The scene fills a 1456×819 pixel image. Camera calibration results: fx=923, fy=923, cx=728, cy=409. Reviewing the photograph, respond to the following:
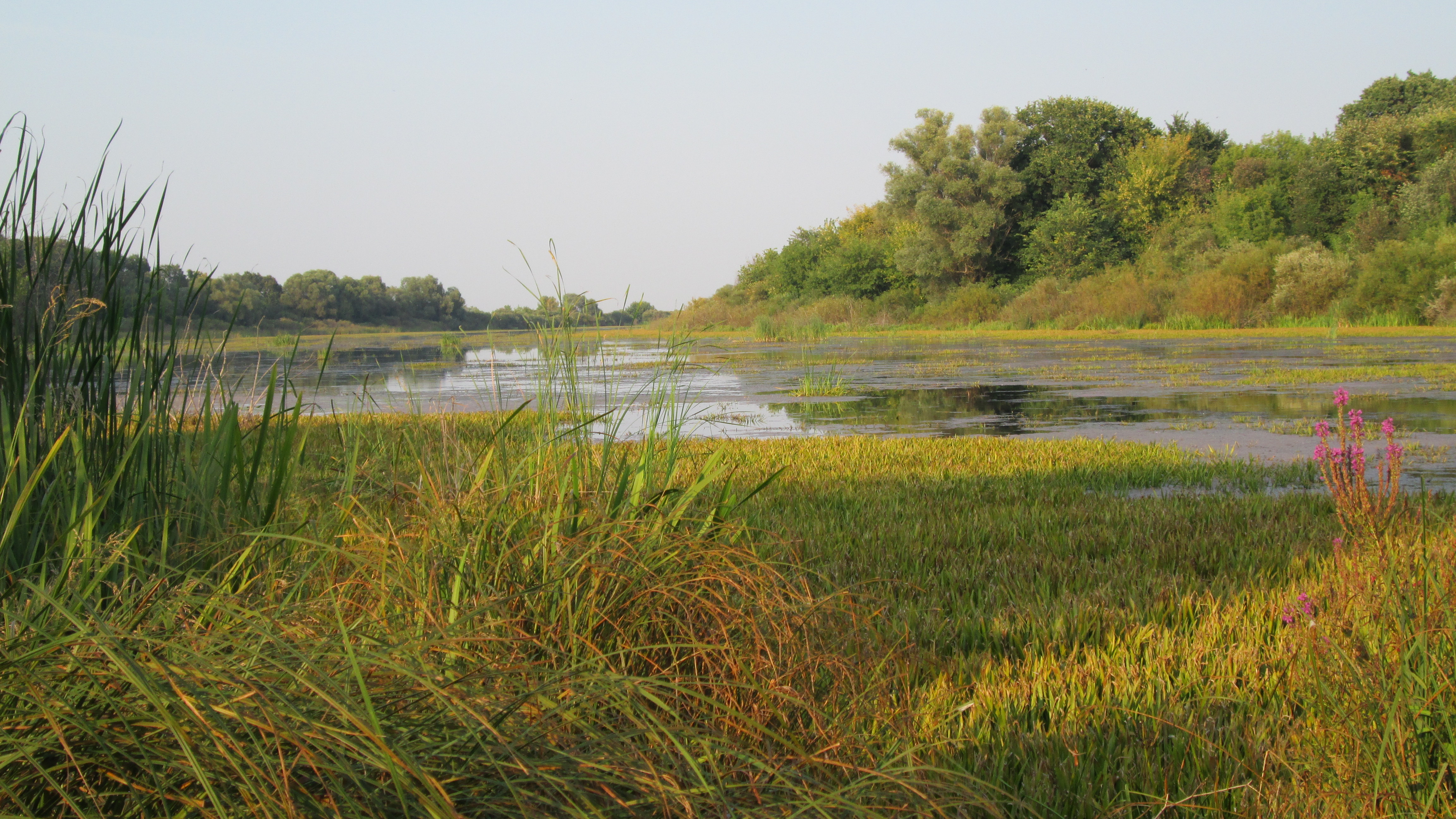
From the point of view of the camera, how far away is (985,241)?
45250 mm

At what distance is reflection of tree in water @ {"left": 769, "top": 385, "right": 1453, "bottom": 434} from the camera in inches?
392

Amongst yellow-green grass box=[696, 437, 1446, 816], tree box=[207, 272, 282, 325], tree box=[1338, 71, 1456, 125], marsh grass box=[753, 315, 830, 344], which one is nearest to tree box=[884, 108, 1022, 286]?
marsh grass box=[753, 315, 830, 344]

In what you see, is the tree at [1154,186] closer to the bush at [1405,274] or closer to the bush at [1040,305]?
the bush at [1040,305]

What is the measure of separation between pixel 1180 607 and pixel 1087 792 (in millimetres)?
1592

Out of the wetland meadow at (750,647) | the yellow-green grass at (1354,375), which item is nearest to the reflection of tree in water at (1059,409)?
the yellow-green grass at (1354,375)

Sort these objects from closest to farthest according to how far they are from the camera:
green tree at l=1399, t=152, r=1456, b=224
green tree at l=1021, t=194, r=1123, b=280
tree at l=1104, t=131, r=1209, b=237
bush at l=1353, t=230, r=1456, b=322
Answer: bush at l=1353, t=230, r=1456, b=322
green tree at l=1399, t=152, r=1456, b=224
green tree at l=1021, t=194, r=1123, b=280
tree at l=1104, t=131, r=1209, b=237

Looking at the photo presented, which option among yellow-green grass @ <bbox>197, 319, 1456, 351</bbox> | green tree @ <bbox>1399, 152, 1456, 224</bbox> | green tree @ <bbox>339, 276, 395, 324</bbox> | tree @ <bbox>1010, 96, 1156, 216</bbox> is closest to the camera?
yellow-green grass @ <bbox>197, 319, 1456, 351</bbox>

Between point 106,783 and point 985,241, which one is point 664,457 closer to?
point 106,783

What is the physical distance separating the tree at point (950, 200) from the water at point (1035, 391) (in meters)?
20.5

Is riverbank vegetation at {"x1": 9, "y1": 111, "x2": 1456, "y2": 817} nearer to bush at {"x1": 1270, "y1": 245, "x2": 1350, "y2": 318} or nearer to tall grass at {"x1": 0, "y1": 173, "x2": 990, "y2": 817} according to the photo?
tall grass at {"x1": 0, "y1": 173, "x2": 990, "y2": 817}

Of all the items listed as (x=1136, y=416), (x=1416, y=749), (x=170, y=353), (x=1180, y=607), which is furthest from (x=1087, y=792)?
(x=1136, y=416)

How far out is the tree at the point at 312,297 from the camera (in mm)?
49344

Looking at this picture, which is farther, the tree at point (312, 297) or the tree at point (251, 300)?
the tree at point (312, 297)

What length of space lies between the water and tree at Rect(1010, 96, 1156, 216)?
2098 cm
